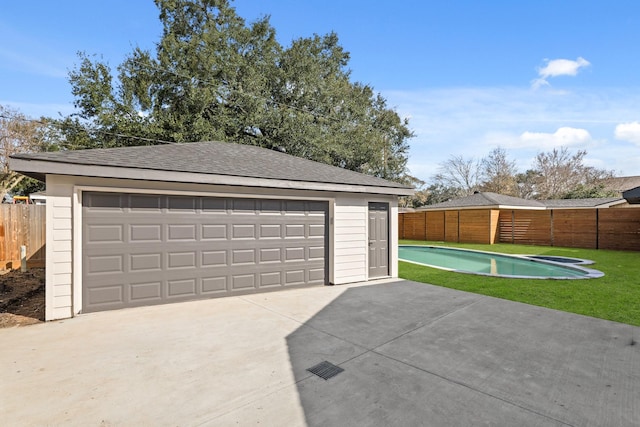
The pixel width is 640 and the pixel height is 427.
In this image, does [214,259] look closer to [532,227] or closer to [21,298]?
[21,298]

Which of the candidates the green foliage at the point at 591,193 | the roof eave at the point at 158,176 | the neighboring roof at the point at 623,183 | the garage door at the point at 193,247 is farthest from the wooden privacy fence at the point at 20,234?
the neighboring roof at the point at 623,183

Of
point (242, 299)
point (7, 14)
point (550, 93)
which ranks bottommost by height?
point (242, 299)

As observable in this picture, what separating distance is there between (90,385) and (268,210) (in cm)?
427

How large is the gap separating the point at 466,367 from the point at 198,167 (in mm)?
5291

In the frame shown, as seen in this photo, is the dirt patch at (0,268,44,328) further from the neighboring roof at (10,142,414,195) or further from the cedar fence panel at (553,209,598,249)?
the cedar fence panel at (553,209,598,249)

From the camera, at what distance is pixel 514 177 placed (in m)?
32.2

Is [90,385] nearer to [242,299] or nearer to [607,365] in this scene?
[242,299]

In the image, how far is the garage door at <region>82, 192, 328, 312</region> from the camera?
521 cm

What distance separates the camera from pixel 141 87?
1608cm

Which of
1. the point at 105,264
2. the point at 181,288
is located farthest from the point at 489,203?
the point at 105,264

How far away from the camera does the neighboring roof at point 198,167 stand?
474cm

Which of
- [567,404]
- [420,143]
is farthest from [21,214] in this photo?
[420,143]

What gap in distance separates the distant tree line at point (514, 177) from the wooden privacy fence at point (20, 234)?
32.0 m

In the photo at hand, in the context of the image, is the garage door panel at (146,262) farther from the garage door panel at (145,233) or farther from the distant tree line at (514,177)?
the distant tree line at (514,177)
